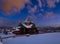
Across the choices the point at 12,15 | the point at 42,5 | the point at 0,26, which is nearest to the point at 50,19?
the point at 42,5

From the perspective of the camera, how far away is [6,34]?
2.56 metres

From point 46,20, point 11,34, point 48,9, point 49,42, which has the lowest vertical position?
point 49,42

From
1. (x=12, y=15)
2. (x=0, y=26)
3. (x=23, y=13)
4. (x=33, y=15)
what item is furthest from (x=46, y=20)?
(x=0, y=26)

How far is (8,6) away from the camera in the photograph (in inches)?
103

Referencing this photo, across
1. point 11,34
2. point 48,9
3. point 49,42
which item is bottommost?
point 49,42

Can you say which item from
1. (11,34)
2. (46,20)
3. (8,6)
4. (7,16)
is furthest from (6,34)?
(46,20)

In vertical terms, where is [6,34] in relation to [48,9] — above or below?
Answer: below

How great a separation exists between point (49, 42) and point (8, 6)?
3.03ft

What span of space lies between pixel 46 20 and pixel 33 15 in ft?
0.78

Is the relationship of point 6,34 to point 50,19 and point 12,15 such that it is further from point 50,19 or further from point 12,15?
point 50,19

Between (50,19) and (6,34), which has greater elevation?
(50,19)

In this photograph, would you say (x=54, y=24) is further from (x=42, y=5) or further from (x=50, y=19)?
(x=42, y=5)

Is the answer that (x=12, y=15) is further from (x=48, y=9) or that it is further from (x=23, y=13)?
(x=48, y=9)

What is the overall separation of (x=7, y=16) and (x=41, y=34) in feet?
2.14
